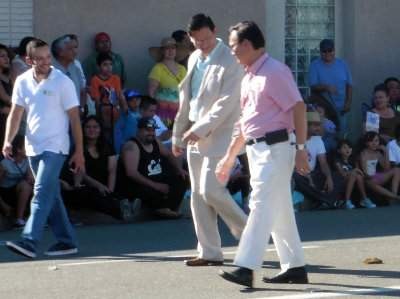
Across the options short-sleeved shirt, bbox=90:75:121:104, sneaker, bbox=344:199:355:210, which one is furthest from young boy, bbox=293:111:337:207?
short-sleeved shirt, bbox=90:75:121:104

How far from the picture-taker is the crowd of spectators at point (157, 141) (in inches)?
564

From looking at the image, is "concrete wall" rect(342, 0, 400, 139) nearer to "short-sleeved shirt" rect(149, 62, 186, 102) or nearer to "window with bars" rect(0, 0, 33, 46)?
"short-sleeved shirt" rect(149, 62, 186, 102)

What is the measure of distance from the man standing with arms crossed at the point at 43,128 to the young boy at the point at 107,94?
4599 millimetres

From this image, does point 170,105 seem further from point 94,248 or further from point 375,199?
point 94,248

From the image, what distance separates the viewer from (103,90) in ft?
52.0

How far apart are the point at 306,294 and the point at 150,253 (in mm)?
2737

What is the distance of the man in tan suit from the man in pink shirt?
2.25 ft

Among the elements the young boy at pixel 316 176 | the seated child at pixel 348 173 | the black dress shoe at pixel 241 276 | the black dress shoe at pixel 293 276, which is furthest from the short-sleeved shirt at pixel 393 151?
the black dress shoe at pixel 241 276

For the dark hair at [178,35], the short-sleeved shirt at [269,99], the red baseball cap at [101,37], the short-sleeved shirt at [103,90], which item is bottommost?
the short-sleeved shirt at [269,99]

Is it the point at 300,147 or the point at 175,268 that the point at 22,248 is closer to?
the point at 175,268

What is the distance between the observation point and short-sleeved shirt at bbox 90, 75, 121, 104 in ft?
51.9

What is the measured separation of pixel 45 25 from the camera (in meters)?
16.5

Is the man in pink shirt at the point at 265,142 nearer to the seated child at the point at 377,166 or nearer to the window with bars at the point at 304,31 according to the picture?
the seated child at the point at 377,166

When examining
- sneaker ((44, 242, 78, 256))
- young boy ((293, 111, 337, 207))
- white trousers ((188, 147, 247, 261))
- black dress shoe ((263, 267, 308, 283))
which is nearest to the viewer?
black dress shoe ((263, 267, 308, 283))
